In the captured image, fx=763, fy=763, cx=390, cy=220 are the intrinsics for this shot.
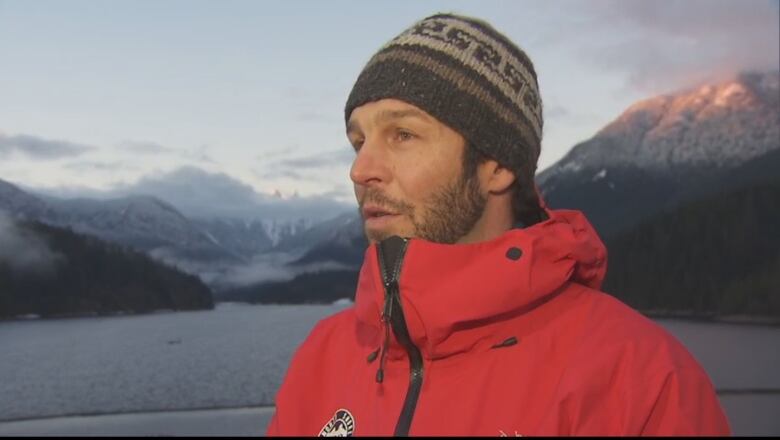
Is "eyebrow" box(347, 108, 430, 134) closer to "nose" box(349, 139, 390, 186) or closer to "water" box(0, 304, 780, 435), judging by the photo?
"nose" box(349, 139, 390, 186)

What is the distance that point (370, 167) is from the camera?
1418 millimetres

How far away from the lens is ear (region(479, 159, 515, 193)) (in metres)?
1.53

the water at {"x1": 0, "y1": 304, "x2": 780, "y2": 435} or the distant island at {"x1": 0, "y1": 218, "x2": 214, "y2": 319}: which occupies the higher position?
the distant island at {"x1": 0, "y1": 218, "x2": 214, "y2": 319}

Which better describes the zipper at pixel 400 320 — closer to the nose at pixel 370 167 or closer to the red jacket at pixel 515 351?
the red jacket at pixel 515 351

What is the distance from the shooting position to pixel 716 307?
72125 millimetres

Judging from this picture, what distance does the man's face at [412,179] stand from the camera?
1404 mm

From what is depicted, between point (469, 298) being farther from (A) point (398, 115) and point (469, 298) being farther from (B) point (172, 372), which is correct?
(B) point (172, 372)

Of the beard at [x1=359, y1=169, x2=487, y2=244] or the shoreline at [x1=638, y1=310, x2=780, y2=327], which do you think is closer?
the beard at [x1=359, y1=169, x2=487, y2=244]

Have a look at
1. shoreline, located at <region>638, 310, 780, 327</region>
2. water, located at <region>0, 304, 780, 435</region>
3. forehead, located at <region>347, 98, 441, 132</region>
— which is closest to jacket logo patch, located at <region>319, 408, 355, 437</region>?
forehead, located at <region>347, 98, 441, 132</region>

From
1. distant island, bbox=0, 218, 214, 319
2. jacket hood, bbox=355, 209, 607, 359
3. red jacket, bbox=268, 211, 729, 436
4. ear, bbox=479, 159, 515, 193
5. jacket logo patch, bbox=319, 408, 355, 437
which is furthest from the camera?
distant island, bbox=0, 218, 214, 319

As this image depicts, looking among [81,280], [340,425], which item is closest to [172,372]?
[81,280]

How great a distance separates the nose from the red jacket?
0.42 ft

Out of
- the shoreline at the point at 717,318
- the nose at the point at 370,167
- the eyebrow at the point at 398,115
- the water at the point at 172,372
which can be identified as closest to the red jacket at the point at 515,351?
the nose at the point at 370,167

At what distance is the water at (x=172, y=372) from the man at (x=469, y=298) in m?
9.74
